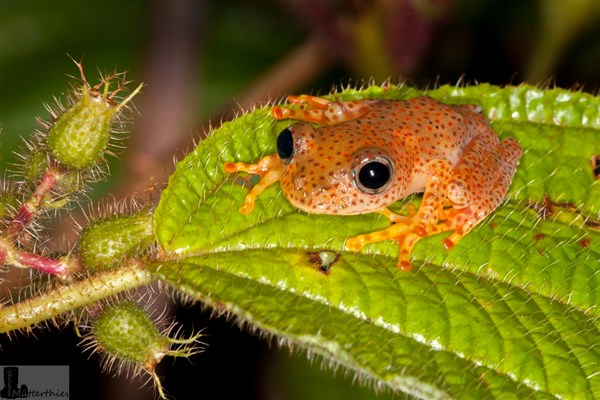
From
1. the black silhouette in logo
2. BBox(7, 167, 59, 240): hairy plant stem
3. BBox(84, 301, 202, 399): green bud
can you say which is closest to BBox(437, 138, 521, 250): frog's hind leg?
BBox(84, 301, 202, 399): green bud

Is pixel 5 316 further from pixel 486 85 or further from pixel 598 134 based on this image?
pixel 598 134

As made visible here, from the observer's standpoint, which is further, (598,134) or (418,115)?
(598,134)

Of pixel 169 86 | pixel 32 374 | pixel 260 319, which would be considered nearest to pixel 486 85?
pixel 260 319

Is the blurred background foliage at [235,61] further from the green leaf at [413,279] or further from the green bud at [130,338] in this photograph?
the green bud at [130,338]

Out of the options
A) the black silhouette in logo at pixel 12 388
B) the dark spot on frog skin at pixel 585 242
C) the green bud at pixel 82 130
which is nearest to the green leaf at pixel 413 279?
the dark spot on frog skin at pixel 585 242

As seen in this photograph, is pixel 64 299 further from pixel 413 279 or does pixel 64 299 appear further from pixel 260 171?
pixel 413 279

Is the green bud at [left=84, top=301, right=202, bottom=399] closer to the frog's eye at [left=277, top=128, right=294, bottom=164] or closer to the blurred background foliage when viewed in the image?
the frog's eye at [left=277, top=128, right=294, bottom=164]

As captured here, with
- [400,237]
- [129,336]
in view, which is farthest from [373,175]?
[129,336]
